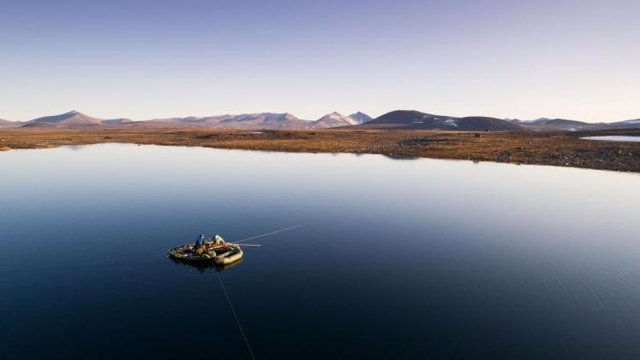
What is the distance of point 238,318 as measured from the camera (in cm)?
1925

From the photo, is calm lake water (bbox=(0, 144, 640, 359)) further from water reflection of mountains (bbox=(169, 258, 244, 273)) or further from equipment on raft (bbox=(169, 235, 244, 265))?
equipment on raft (bbox=(169, 235, 244, 265))

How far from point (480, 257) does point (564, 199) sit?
24.8 metres

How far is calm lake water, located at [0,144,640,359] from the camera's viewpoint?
57.3ft

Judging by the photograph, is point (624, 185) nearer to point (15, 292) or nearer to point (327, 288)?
point (327, 288)

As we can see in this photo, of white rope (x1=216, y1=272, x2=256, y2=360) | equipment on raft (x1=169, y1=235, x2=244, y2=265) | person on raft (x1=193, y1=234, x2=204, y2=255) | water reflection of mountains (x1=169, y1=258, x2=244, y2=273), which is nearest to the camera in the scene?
white rope (x1=216, y1=272, x2=256, y2=360)

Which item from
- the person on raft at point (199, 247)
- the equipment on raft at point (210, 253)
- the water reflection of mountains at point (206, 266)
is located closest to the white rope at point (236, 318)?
the water reflection of mountains at point (206, 266)

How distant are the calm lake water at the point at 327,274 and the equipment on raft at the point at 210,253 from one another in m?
0.68

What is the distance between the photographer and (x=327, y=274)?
2452 centimetres

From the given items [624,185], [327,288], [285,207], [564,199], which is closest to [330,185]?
[285,207]

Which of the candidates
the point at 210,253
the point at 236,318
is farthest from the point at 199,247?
the point at 236,318

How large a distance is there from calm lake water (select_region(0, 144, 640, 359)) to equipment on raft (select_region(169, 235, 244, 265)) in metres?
0.68

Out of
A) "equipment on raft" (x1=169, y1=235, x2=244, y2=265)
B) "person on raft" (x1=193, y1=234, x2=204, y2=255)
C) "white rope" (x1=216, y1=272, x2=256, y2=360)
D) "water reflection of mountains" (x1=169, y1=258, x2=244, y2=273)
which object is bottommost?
"white rope" (x1=216, y1=272, x2=256, y2=360)

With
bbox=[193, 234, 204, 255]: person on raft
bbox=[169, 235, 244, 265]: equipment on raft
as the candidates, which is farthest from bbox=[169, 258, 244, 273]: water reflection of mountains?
bbox=[193, 234, 204, 255]: person on raft

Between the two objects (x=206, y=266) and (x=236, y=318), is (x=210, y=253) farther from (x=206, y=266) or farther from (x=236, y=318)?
(x=236, y=318)
